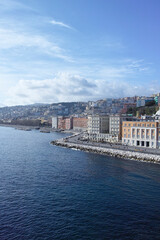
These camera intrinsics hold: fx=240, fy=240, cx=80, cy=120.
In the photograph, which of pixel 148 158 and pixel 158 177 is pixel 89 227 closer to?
pixel 158 177

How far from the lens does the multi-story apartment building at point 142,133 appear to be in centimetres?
4528

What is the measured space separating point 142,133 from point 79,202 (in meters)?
30.2

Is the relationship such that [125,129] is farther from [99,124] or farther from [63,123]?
[63,123]

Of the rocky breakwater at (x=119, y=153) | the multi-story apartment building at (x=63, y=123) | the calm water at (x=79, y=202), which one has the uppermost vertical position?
the multi-story apartment building at (x=63, y=123)

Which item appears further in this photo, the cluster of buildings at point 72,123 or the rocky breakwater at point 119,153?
the cluster of buildings at point 72,123

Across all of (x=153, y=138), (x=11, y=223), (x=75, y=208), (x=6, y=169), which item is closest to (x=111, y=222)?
(x=75, y=208)

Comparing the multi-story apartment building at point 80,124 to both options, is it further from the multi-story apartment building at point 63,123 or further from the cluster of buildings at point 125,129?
the cluster of buildings at point 125,129

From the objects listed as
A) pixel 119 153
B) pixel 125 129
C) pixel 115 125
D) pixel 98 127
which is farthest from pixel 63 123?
pixel 119 153

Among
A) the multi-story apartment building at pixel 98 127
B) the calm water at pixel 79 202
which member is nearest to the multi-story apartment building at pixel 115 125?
the multi-story apartment building at pixel 98 127

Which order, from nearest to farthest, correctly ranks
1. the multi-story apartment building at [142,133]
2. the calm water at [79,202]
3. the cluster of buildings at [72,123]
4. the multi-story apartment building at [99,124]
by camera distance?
the calm water at [79,202] → the multi-story apartment building at [142,133] → the multi-story apartment building at [99,124] → the cluster of buildings at [72,123]

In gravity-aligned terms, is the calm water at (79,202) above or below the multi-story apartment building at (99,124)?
below

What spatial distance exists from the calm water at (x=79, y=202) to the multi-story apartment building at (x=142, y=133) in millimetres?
12854

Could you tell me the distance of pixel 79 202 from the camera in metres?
20.2

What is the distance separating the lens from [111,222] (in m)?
16.8
